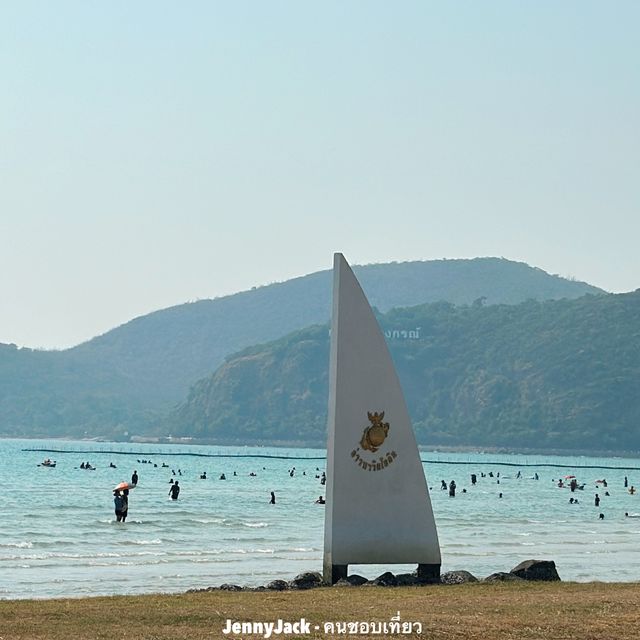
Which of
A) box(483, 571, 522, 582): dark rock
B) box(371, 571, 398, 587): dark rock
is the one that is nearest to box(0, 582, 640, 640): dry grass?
box(371, 571, 398, 587): dark rock

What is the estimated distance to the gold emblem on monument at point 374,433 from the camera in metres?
22.8

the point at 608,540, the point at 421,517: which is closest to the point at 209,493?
the point at 608,540

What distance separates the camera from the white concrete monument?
2256cm

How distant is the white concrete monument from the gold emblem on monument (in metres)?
0.02

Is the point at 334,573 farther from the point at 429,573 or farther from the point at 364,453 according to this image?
the point at 364,453

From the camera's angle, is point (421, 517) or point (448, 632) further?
point (421, 517)

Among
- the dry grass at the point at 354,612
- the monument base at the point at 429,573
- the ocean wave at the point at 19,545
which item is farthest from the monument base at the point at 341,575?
the ocean wave at the point at 19,545

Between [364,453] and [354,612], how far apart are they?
635cm

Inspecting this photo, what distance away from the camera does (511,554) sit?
36.2m

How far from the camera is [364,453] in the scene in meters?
22.8

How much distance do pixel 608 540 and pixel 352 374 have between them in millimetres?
22424

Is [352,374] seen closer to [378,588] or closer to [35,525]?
[378,588]

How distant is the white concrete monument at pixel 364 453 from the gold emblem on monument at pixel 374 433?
2 cm

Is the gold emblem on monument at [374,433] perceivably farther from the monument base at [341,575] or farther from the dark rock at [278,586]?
the dark rock at [278,586]
